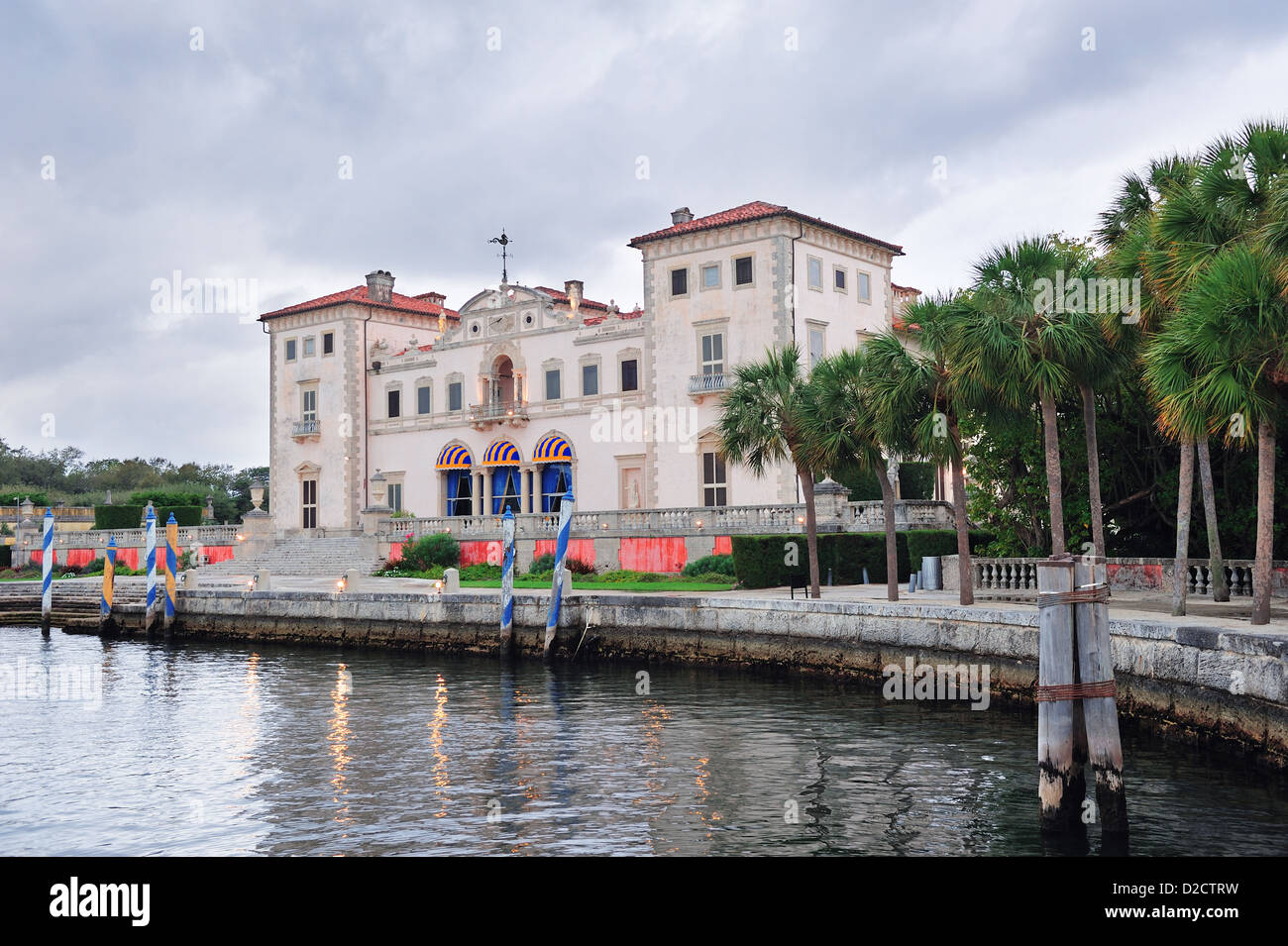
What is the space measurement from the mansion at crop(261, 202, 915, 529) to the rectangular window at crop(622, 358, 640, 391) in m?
0.08

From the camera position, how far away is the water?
1112cm

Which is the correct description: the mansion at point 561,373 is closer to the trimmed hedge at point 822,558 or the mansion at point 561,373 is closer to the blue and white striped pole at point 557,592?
the trimmed hedge at point 822,558

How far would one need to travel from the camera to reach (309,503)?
183 ft

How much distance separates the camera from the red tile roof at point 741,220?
40.8m

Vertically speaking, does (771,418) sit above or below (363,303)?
below

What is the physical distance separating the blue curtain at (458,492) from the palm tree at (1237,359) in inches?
1468

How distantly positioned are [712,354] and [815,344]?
148 inches

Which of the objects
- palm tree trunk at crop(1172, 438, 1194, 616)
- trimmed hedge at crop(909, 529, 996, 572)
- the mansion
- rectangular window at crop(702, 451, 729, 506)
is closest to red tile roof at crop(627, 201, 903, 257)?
the mansion

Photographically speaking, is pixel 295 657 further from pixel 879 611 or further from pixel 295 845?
pixel 295 845

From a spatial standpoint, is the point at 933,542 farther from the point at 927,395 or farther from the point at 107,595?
the point at 107,595

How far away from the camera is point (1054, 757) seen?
1042 centimetres

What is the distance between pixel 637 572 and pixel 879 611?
15.3 metres

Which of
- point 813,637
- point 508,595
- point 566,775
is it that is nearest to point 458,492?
point 508,595

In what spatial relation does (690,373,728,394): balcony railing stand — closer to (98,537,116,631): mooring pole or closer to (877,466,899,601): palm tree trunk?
(877,466,899,601): palm tree trunk
